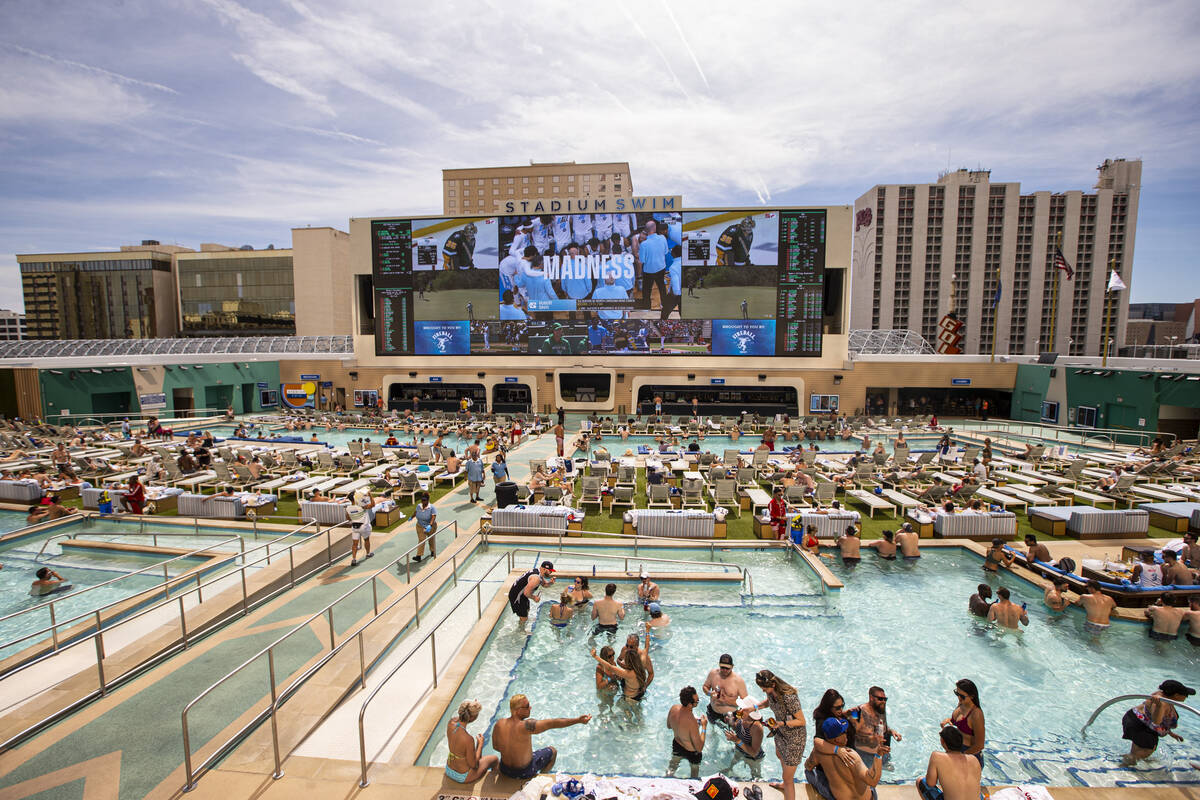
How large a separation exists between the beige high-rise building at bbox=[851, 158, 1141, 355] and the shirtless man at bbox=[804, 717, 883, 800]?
7961 cm

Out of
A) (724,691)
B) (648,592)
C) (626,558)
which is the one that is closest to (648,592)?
(648,592)

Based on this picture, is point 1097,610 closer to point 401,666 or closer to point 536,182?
point 401,666

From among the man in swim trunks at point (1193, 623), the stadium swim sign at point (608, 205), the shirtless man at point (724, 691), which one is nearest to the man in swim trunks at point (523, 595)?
the shirtless man at point (724, 691)

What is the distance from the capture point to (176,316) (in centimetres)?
6844

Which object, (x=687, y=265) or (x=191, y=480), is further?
(x=687, y=265)

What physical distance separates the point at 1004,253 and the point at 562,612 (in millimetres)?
86590

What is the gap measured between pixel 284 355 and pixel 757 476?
105ft

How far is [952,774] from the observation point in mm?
4543

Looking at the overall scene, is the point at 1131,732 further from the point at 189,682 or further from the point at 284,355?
the point at 284,355

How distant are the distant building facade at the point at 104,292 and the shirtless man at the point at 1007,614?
86908mm

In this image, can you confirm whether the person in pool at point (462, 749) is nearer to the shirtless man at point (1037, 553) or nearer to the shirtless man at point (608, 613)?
the shirtless man at point (608, 613)

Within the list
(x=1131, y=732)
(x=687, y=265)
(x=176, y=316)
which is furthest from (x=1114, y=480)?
(x=176, y=316)

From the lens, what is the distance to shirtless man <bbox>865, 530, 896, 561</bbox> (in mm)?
10555

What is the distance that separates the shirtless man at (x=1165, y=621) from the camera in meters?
7.88
